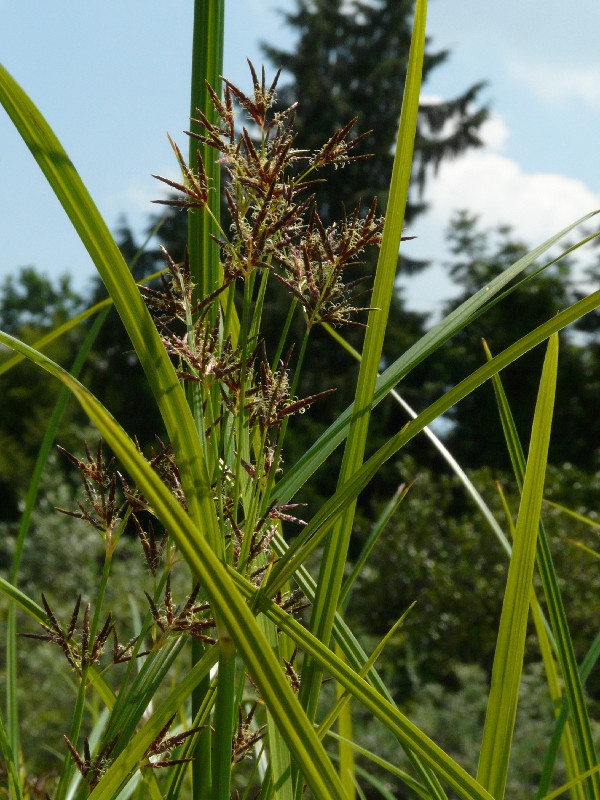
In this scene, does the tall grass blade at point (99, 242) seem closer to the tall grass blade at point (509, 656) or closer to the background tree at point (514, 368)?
the tall grass blade at point (509, 656)

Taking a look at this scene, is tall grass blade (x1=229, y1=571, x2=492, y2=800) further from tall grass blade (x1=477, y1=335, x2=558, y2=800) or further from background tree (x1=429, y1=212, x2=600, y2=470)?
background tree (x1=429, y1=212, x2=600, y2=470)

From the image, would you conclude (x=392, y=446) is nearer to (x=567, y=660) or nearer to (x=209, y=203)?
(x=209, y=203)

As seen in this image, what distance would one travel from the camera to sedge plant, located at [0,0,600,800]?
40 centimetres

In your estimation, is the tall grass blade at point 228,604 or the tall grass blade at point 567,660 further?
the tall grass blade at point 567,660

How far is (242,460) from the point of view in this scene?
458 millimetres

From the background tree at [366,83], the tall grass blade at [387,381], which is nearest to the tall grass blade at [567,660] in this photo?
the tall grass blade at [387,381]

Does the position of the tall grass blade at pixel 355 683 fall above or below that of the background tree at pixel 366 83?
below

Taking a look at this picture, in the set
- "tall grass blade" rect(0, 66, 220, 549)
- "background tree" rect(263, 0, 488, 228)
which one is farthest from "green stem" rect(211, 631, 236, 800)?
"background tree" rect(263, 0, 488, 228)

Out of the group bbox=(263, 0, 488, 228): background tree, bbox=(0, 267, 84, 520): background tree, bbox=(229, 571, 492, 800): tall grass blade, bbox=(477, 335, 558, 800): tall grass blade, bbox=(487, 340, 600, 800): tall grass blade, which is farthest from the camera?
bbox=(263, 0, 488, 228): background tree

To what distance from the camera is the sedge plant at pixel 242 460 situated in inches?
15.8

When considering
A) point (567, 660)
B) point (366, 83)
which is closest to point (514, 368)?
point (366, 83)

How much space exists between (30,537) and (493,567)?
3.99 metres

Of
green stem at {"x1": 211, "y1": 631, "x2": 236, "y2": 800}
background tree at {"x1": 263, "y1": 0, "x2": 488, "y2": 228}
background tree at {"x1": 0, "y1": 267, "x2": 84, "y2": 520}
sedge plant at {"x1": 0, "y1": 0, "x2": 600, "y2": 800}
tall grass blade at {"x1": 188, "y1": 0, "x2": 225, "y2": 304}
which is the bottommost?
green stem at {"x1": 211, "y1": 631, "x2": 236, "y2": 800}

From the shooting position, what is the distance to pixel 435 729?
15.9 feet
